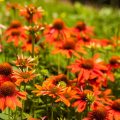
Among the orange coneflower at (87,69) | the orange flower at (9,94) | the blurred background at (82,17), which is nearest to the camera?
the orange flower at (9,94)

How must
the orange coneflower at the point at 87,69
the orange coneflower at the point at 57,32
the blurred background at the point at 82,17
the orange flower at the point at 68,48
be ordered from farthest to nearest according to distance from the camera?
1. the blurred background at the point at 82,17
2. the orange coneflower at the point at 57,32
3. the orange flower at the point at 68,48
4. the orange coneflower at the point at 87,69

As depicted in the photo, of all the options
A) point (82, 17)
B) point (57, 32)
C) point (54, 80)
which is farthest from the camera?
point (82, 17)

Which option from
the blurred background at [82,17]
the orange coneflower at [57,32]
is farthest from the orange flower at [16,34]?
the blurred background at [82,17]

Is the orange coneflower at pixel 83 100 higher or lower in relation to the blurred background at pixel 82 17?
lower

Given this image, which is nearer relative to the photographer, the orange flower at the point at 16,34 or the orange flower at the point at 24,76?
the orange flower at the point at 24,76

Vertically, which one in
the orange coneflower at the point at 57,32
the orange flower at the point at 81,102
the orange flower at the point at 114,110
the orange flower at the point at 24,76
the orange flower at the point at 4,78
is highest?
the orange coneflower at the point at 57,32

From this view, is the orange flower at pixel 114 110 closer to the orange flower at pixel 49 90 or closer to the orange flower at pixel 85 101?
the orange flower at pixel 85 101

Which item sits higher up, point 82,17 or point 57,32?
point 57,32

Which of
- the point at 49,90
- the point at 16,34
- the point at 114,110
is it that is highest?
the point at 16,34

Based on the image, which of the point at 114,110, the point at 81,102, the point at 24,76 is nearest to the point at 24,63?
the point at 24,76

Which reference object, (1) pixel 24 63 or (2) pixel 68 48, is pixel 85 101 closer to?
(1) pixel 24 63

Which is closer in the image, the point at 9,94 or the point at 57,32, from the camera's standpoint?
the point at 9,94
